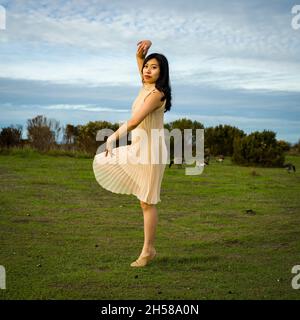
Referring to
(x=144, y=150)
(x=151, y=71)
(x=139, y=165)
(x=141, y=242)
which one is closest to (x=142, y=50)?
(x=151, y=71)

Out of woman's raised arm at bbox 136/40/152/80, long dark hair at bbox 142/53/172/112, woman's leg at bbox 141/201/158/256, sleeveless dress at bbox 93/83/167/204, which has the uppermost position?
woman's raised arm at bbox 136/40/152/80

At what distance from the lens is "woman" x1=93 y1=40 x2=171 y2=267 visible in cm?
530

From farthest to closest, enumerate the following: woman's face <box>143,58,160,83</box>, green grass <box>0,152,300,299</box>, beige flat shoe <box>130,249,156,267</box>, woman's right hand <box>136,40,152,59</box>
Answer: woman's right hand <box>136,40,152,59</box>
beige flat shoe <box>130,249,156,267</box>
woman's face <box>143,58,160,83</box>
green grass <box>0,152,300,299</box>

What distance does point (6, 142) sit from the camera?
22484 millimetres

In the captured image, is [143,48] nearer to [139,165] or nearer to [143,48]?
[143,48]

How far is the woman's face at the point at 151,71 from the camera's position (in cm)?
542

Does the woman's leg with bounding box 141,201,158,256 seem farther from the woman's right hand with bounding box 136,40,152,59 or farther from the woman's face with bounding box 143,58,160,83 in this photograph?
the woman's right hand with bounding box 136,40,152,59

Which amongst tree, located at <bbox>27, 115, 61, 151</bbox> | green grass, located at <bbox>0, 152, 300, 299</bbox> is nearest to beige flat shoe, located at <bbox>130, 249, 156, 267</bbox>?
green grass, located at <bbox>0, 152, 300, 299</bbox>

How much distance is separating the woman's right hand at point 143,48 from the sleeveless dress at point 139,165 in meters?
0.38

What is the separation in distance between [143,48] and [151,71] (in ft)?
1.45

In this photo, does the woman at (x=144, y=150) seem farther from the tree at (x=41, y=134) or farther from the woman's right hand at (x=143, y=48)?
the tree at (x=41, y=134)

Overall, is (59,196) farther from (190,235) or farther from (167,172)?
(167,172)

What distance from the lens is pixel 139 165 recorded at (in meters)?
5.55

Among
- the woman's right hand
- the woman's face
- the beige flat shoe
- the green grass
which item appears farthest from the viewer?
the woman's right hand
